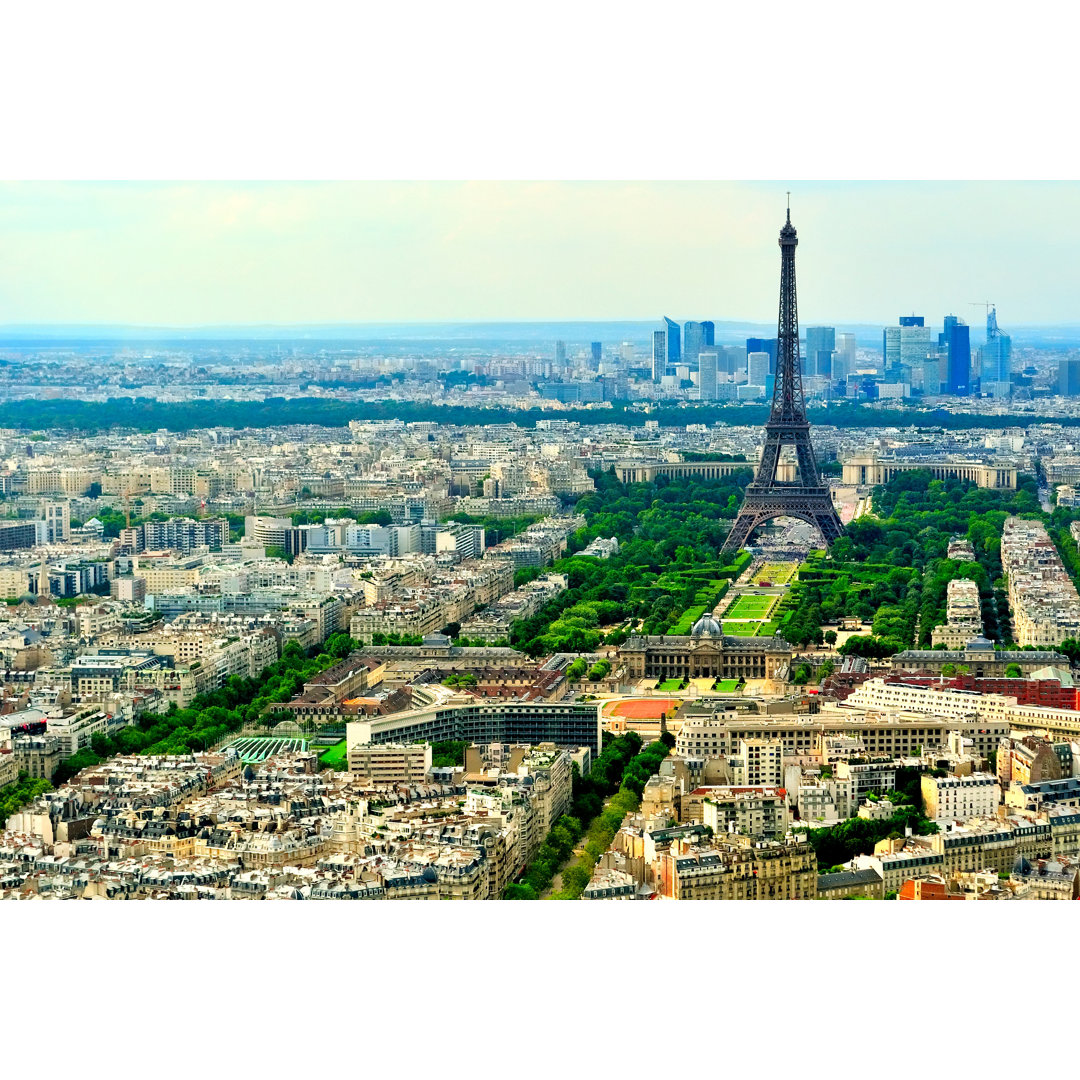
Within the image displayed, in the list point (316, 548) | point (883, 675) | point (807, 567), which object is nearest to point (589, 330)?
point (316, 548)

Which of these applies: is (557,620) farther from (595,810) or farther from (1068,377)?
(1068,377)

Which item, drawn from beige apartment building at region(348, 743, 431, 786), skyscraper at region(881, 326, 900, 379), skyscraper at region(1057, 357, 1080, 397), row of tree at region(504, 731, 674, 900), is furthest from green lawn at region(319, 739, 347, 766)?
skyscraper at region(1057, 357, 1080, 397)

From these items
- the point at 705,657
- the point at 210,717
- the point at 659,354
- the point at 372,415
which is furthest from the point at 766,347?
the point at 210,717

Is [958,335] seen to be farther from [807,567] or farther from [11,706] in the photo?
[11,706]

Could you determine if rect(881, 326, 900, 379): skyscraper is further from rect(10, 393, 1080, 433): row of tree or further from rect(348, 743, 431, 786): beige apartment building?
rect(348, 743, 431, 786): beige apartment building

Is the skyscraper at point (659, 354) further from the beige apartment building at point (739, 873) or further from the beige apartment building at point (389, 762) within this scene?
the beige apartment building at point (739, 873)

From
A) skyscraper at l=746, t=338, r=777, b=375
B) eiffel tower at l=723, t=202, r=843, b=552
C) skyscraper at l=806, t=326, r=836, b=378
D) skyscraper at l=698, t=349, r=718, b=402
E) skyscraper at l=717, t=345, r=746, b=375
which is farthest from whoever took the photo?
skyscraper at l=698, t=349, r=718, b=402
